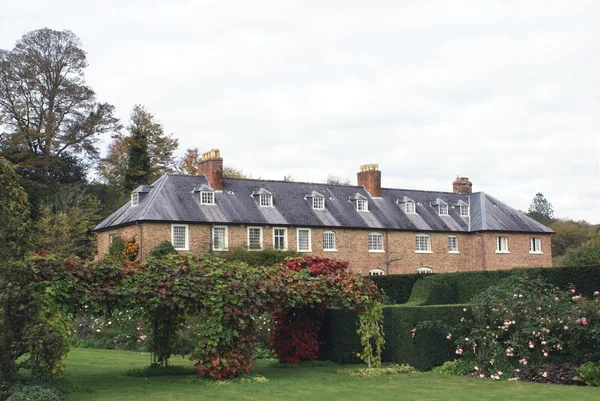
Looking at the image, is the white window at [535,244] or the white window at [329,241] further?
the white window at [535,244]

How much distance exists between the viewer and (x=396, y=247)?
1911 inches

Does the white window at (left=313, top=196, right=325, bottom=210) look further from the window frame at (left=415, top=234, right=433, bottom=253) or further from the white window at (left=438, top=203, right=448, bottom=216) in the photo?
the white window at (left=438, top=203, right=448, bottom=216)

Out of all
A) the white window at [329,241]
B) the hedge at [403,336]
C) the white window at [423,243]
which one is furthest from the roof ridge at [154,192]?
the hedge at [403,336]

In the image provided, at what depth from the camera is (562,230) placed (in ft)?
272

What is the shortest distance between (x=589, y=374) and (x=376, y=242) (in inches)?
1261

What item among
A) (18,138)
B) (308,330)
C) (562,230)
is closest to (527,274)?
(308,330)

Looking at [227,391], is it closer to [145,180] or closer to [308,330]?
[308,330]

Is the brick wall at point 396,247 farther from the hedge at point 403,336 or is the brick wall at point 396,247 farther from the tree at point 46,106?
the hedge at point 403,336

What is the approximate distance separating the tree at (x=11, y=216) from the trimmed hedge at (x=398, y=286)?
14.3m

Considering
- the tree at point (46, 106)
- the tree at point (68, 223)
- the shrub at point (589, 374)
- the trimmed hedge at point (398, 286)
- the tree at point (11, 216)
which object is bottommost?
the shrub at point (589, 374)

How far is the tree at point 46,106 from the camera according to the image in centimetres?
5203

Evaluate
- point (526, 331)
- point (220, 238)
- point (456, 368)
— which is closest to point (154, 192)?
point (220, 238)

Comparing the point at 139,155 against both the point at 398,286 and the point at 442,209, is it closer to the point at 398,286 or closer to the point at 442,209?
the point at 442,209

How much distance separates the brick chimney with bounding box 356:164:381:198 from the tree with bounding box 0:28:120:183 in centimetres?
1936
